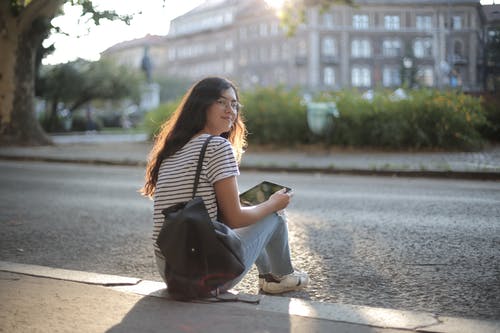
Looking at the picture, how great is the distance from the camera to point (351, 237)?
19.6 ft

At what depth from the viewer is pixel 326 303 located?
Answer: 3.82 m

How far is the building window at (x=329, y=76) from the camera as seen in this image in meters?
89.9

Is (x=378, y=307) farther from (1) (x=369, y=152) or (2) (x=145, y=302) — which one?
(1) (x=369, y=152)

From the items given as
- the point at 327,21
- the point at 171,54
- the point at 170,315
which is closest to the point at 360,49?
the point at 327,21

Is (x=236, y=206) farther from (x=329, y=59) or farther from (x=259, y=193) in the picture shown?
(x=329, y=59)

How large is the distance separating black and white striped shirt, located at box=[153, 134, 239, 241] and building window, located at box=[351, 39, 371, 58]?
85027 millimetres

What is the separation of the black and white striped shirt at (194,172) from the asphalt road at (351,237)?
3.23 ft

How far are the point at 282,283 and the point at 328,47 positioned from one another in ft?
286

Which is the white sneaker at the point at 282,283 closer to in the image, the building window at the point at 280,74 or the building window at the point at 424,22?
the building window at the point at 424,22

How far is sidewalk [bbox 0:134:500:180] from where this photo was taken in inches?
454

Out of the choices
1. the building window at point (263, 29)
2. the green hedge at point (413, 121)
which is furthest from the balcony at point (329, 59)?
the green hedge at point (413, 121)

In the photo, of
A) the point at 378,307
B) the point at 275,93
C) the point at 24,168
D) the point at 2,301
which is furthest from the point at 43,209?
the point at 275,93

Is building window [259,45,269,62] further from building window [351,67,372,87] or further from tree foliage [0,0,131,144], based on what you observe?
tree foliage [0,0,131,144]

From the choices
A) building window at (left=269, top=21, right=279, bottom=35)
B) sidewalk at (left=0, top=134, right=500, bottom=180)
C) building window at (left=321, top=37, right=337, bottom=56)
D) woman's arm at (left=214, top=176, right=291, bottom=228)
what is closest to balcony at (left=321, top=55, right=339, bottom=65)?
building window at (left=321, top=37, right=337, bottom=56)
